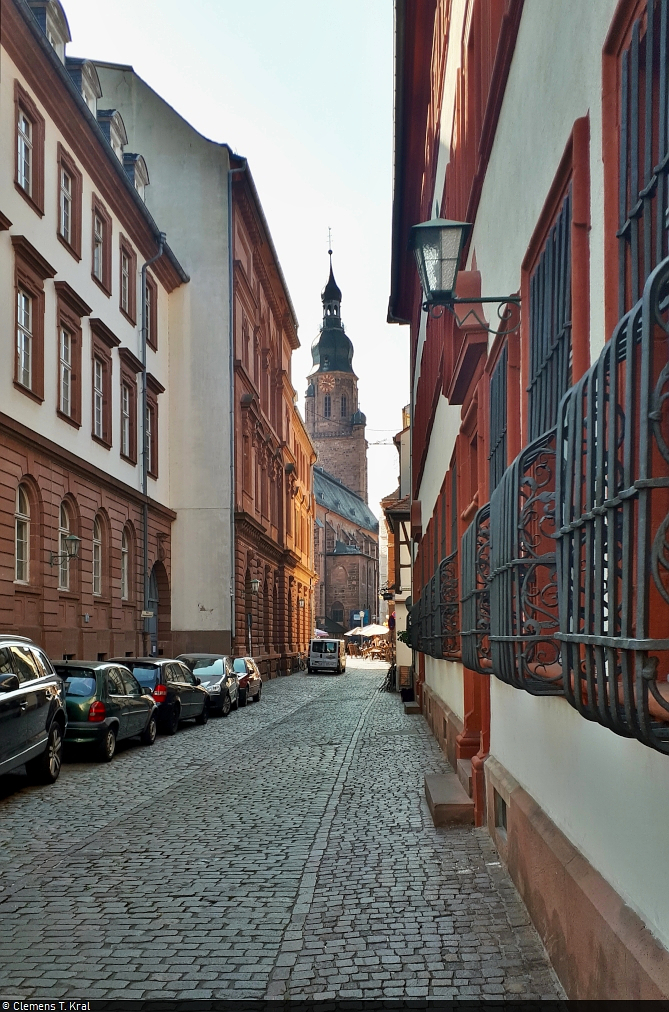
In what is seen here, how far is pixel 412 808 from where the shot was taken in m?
10.5

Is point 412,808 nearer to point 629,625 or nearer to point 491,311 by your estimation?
point 491,311

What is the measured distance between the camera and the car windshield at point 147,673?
64.4ft

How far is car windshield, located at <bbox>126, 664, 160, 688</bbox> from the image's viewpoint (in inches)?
773

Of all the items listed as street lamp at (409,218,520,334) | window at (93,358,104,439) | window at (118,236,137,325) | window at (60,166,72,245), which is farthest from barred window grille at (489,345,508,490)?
window at (118,236,137,325)

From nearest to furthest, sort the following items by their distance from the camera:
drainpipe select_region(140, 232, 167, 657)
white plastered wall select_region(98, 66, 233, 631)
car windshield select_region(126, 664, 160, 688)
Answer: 1. car windshield select_region(126, 664, 160, 688)
2. drainpipe select_region(140, 232, 167, 657)
3. white plastered wall select_region(98, 66, 233, 631)

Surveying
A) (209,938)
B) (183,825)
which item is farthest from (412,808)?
(209,938)

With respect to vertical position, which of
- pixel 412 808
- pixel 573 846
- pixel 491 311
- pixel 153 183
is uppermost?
pixel 153 183

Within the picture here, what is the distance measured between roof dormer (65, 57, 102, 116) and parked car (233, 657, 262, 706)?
15041 millimetres

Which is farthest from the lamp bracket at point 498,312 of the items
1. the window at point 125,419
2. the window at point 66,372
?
the window at point 125,419

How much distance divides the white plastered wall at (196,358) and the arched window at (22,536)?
47.0 ft

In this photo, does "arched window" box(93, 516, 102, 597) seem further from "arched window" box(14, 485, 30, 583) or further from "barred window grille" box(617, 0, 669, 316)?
"barred window grille" box(617, 0, 669, 316)

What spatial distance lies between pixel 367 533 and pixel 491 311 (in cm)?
10936

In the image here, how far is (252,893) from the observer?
7098 millimetres

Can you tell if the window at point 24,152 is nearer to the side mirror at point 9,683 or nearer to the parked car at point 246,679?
the parked car at point 246,679
